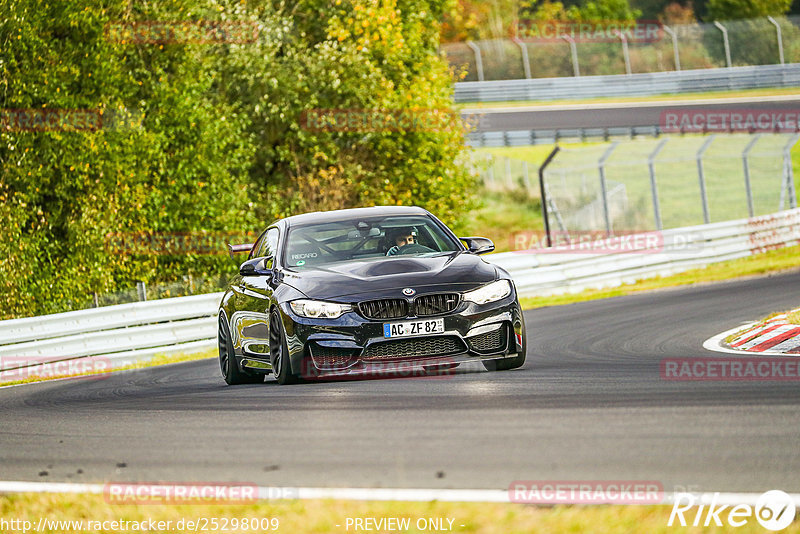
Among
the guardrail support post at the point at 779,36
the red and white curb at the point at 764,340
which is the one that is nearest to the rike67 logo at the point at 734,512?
the red and white curb at the point at 764,340

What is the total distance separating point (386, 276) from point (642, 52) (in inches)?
1707

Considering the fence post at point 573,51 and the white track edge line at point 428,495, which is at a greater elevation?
the white track edge line at point 428,495

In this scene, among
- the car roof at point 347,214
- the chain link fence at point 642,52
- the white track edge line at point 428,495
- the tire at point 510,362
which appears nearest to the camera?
the white track edge line at point 428,495

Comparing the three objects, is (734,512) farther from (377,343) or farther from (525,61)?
(525,61)

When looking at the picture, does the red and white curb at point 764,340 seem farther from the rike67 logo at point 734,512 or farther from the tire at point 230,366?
the rike67 logo at point 734,512

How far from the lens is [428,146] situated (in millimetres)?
31344

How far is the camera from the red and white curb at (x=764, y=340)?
10.6 metres

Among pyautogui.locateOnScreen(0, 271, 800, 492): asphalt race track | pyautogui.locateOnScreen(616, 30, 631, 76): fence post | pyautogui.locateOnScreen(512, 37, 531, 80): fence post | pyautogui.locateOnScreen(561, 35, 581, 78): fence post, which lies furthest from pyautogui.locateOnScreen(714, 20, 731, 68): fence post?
pyautogui.locateOnScreen(0, 271, 800, 492): asphalt race track

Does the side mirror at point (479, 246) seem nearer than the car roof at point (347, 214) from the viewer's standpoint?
Yes

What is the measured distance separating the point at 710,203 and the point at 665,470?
32194mm

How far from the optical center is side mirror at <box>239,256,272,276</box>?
10.5 metres

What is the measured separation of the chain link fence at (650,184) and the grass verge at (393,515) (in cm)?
2439

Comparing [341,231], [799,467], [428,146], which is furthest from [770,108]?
[799,467]

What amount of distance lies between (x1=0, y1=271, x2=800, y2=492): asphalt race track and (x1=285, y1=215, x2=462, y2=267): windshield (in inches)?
46.4
